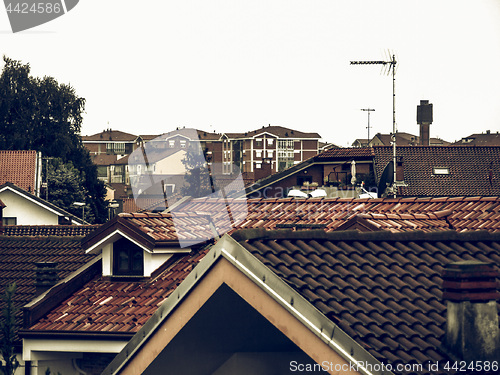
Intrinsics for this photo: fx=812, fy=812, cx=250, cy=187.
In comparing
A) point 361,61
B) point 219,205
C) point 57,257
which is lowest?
point 57,257

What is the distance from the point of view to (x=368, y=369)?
5184 millimetres

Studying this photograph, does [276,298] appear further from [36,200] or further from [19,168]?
[19,168]

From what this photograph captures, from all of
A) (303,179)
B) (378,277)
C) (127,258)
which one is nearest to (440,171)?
(303,179)

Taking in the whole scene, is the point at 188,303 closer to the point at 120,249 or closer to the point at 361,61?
the point at 120,249

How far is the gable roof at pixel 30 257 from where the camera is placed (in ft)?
63.8

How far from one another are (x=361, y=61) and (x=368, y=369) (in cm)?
2751

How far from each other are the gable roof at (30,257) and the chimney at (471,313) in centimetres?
1458

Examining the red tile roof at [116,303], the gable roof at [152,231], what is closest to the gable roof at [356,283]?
the red tile roof at [116,303]

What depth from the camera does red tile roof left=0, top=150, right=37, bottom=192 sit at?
6047 centimetres

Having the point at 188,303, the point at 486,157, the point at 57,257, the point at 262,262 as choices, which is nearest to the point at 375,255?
the point at 262,262

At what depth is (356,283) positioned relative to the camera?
616 cm

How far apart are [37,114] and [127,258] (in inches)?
2046

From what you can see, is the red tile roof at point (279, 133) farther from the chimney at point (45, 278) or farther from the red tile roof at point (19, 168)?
the chimney at point (45, 278)

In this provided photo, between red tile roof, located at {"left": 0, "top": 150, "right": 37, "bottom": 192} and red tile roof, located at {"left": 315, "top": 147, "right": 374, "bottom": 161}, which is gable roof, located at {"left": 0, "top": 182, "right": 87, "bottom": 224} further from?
red tile roof, located at {"left": 315, "top": 147, "right": 374, "bottom": 161}
